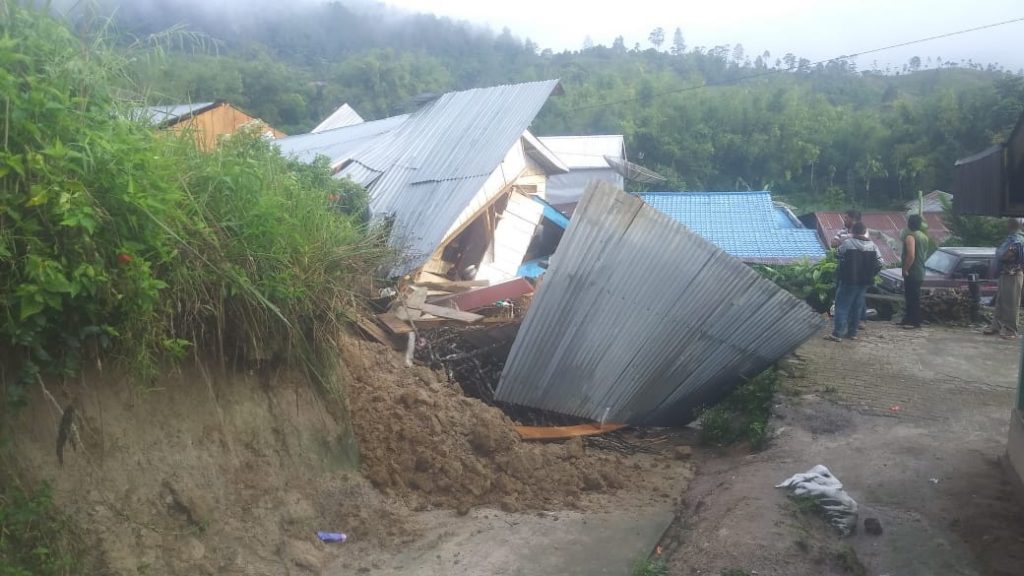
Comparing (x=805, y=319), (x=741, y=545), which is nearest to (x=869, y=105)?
(x=805, y=319)

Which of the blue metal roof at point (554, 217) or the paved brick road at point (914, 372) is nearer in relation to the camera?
the paved brick road at point (914, 372)

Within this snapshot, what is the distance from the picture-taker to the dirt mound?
18.8 feet

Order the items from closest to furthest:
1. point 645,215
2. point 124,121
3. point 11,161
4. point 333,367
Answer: point 11,161 < point 124,121 < point 333,367 < point 645,215

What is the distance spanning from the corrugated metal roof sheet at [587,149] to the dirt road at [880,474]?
64.2 ft

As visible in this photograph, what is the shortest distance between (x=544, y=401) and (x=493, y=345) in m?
0.84

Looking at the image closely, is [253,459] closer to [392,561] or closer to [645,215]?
[392,561]

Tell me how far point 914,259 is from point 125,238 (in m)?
9.18

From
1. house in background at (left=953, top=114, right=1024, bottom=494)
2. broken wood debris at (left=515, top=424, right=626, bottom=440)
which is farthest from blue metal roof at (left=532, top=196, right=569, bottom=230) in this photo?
house in background at (left=953, top=114, right=1024, bottom=494)

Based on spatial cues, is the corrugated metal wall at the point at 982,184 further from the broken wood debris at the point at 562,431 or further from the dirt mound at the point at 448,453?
the broken wood debris at the point at 562,431

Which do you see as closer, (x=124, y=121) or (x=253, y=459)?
(x=124, y=121)

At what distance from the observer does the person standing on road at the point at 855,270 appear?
9.49 m

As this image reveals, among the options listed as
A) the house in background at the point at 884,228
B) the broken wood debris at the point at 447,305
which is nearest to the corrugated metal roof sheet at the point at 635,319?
the broken wood debris at the point at 447,305

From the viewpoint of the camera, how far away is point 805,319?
293 inches

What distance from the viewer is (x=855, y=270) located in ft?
31.4
